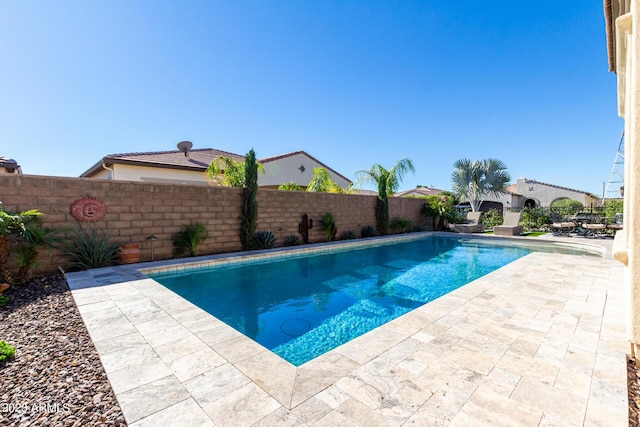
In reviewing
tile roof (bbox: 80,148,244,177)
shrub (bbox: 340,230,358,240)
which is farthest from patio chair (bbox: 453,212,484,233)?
tile roof (bbox: 80,148,244,177)

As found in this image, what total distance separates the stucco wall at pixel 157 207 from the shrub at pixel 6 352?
498 centimetres

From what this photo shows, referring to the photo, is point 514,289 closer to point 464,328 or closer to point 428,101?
point 464,328

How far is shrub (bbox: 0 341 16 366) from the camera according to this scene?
2707 millimetres

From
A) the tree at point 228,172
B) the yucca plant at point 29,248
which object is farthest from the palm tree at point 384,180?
the yucca plant at point 29,248

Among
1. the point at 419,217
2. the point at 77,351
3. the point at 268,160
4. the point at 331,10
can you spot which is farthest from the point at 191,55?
the point at 419,217

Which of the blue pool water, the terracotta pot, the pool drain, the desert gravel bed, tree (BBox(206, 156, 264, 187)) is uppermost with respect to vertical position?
tree (BBox(206, 156, 264, 187))

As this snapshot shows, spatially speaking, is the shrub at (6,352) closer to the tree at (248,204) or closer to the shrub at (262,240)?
the tree at (248,204)

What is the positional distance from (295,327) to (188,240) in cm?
583

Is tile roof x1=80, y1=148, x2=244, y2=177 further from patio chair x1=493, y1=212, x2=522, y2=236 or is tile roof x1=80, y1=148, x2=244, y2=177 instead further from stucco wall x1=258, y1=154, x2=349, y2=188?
patio chair x1=493, y1=212, x2=522, y2=236

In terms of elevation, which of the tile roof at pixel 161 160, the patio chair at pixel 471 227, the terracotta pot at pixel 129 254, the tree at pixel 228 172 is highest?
the tile roof at pixel 161 160

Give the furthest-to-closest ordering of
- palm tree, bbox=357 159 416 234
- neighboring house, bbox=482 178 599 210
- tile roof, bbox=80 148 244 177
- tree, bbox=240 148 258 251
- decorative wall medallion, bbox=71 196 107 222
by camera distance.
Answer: neighboring house, bbox=482 178 599 210 < palm tree, bbox=357 159 416 234 < tile roof, bbox=80 148 244 177 < tree, bbox=240 148 258 251 < decorative wall medallion, bbox=71 196 107 222

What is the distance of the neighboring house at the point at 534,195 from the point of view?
32531 mm

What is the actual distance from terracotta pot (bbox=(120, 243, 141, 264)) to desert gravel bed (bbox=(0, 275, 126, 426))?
11.6 ft

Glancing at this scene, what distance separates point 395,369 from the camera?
2.62 meters
